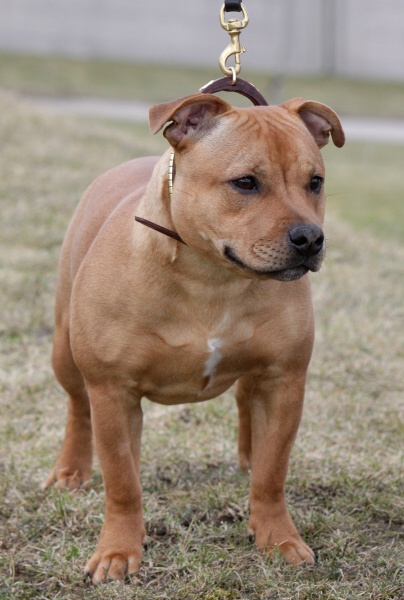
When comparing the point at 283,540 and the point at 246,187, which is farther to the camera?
the point at 283,540

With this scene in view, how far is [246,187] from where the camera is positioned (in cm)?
297

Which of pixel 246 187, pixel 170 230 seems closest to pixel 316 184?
pixel 246 187

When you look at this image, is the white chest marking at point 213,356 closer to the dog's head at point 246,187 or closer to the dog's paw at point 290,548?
the dog's head at point 246,187

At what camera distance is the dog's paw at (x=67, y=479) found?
4.01 meters

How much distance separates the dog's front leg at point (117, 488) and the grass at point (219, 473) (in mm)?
77

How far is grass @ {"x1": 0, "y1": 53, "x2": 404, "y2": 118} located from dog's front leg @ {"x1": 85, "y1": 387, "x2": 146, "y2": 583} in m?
18.1

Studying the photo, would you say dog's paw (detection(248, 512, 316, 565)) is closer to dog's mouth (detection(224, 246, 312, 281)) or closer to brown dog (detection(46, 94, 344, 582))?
brown dog (detection(46, 94, 344, 582))

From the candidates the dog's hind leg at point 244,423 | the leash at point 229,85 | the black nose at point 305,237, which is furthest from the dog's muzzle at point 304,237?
the dog's hind leg at point 244,423

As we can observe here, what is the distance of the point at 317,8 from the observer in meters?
27.3

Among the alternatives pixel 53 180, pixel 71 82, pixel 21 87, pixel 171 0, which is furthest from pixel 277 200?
pixel 171 0

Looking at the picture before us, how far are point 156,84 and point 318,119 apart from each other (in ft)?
67.7

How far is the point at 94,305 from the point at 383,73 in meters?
26.1

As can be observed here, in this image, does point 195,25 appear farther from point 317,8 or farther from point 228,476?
point 228,476

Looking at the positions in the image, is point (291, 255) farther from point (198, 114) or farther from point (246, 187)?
point (198, 114)
